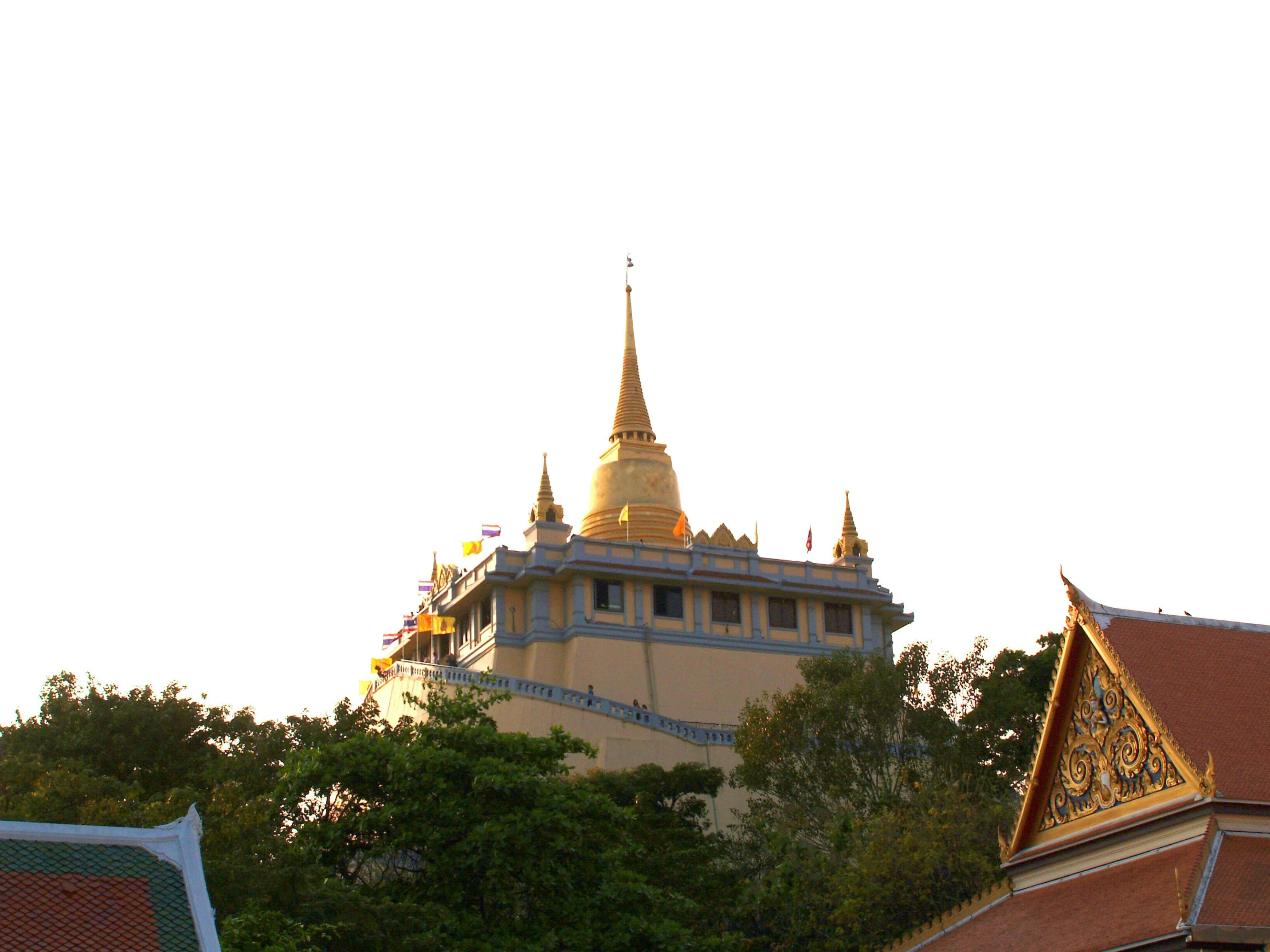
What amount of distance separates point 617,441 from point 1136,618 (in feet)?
129

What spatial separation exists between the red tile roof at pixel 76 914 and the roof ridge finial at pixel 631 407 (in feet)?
150

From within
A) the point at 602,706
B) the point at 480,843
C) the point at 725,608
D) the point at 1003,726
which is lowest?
the point at 480,843

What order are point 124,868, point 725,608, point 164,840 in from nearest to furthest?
point 124,868, point 164,840, point 725,608

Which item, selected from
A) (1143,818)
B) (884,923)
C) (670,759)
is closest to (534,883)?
(884,923)

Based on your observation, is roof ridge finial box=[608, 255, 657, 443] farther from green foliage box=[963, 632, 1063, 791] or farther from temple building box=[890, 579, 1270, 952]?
temple building box=[890, 579, 1270, 952]

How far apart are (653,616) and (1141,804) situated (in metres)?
32.8

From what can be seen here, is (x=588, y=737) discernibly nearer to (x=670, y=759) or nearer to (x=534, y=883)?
(x=670, y=759)

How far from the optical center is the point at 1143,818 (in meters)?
19.5

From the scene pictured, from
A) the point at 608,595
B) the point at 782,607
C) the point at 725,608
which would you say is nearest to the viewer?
the point at 608,595

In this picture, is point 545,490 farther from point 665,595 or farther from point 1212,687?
point 1212,687

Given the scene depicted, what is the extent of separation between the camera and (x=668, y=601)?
52.7 metres

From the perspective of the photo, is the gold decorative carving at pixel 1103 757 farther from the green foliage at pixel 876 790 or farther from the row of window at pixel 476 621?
the row of window at pixel 476 621

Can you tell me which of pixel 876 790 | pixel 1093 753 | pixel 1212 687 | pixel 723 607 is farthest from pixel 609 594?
pixel 1212 687

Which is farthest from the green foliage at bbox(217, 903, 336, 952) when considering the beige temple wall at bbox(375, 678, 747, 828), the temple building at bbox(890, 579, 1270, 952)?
the beige temple wall at bbox(375, 678, 747, 828)
